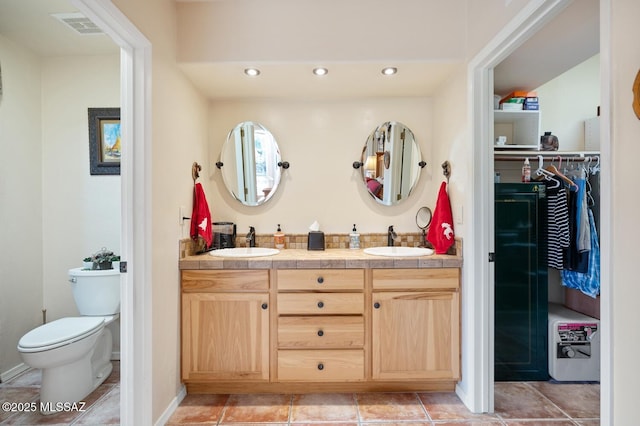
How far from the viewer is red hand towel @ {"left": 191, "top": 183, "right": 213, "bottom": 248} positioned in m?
2.13

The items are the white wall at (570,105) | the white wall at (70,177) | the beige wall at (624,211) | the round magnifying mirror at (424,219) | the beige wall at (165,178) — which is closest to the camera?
the beige wall at (624,211)

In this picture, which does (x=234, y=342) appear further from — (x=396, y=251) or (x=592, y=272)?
(x=592, y=272)

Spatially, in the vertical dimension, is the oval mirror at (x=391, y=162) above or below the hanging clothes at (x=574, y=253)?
above

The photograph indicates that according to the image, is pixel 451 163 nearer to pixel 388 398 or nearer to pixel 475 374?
pixel 475 374

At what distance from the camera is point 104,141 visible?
2.42 m

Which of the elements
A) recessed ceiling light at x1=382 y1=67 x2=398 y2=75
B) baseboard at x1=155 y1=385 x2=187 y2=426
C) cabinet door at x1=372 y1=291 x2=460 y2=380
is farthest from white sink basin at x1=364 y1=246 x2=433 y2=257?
baseboard at x1=155 y1=385 x2=187 y2=426

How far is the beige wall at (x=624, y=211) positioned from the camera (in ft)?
2.99

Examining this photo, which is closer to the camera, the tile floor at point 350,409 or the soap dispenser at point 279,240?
the tile floor at point 350,409

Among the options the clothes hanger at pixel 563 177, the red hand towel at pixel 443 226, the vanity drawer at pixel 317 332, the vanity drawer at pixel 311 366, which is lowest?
the vanity drawer at pixel 311 366

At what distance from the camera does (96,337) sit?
2.00 meters

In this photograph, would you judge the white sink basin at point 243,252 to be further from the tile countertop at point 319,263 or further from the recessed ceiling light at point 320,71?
the recessed ceiling light at point 320,71

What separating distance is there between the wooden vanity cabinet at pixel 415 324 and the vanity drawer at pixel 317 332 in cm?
16

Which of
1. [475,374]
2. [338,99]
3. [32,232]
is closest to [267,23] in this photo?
[338,99]

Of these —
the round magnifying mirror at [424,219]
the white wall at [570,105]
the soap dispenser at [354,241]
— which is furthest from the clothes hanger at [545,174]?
the soap dispenser at [354,241]
